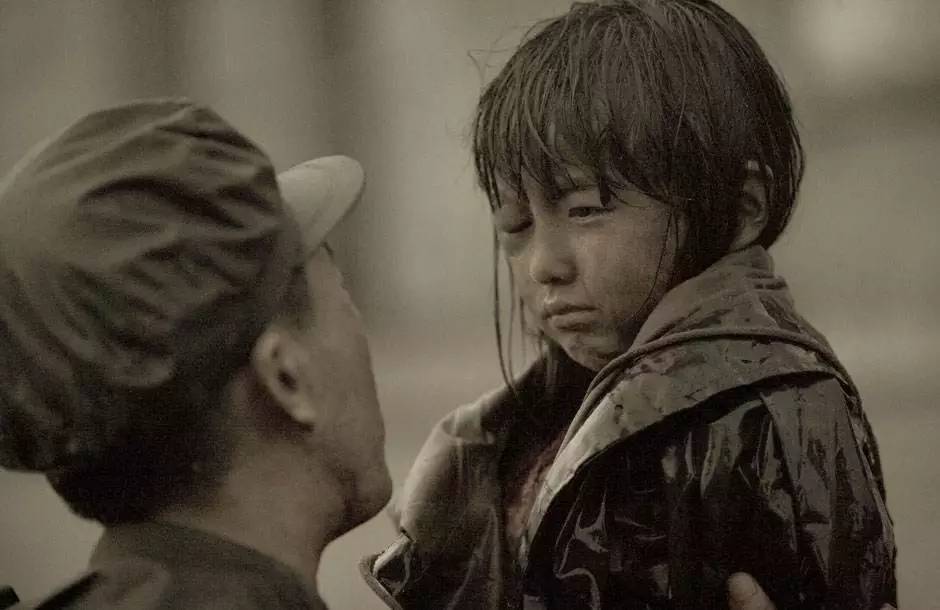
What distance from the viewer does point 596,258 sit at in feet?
1.98

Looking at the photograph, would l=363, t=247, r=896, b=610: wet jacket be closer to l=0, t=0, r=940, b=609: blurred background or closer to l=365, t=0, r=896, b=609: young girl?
l=365, t=0, r=896, b=609: young girl

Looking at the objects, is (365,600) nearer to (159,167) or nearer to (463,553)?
(463,553)

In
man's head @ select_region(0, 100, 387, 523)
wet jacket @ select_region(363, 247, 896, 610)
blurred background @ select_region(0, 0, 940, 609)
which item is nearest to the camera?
man's head @ select_region(0, 100, 387, 523)

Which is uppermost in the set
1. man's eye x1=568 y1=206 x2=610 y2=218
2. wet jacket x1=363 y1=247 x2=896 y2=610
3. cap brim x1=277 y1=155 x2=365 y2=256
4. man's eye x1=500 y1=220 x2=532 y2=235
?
cap brim x1=277 y1=155 x2=365 y2=256

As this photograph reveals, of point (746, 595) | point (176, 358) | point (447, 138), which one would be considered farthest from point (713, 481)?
point (447, 138)

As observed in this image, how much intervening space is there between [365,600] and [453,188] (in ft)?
1.21

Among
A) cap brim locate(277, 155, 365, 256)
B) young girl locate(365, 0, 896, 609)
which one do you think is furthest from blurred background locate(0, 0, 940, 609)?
cap brim locate(277, 155, 365, 256)

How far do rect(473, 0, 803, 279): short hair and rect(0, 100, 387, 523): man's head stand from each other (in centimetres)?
19

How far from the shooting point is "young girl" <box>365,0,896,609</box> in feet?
1.80

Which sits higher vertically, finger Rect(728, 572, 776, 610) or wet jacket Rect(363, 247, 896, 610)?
wet jacket Rect(363, 247, 896, 610)

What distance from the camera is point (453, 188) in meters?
0.98

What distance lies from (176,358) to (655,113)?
0.97 feet

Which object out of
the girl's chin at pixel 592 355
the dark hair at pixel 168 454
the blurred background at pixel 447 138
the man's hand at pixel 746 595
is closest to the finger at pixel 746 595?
the man's hand at pixel 746 595

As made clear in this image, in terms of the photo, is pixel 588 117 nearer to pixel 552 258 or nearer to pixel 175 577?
pixel 552 258
